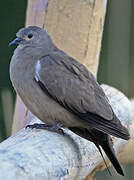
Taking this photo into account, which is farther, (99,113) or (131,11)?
(131,11)

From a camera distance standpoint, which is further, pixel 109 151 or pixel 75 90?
pixel 75 90

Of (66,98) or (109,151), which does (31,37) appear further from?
(109,151)

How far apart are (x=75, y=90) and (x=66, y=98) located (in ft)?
0.24

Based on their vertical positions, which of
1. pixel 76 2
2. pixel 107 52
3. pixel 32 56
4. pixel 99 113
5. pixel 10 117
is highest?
pixel 76 2

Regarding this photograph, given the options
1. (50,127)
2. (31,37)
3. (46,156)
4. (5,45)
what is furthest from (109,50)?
(46,156)

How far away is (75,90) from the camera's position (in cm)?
266

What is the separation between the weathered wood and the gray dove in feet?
0.25

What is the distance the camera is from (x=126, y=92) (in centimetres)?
572

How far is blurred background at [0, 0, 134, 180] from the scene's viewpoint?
529 centimetres

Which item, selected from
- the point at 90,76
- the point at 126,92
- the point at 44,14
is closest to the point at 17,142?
the point at 90,76

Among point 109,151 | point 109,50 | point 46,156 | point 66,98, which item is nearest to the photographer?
point 46,156

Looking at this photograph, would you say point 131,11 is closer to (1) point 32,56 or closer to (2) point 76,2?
(2) point 76,2

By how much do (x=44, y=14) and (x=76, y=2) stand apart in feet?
0.75

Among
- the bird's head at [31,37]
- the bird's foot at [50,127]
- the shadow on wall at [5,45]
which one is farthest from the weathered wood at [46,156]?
the shadow on wall at [5,45]
